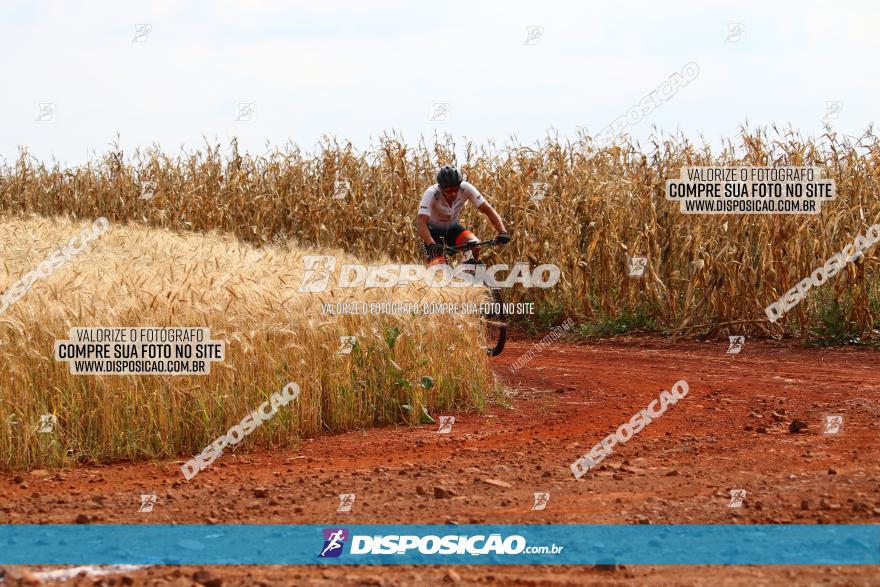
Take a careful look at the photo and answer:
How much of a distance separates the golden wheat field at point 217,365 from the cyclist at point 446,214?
5.34 feet

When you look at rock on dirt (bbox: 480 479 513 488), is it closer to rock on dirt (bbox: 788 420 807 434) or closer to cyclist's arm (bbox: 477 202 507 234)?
rock on dirt (bbox: 788 420 807 434)

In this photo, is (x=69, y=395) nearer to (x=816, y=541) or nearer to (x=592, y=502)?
(x=592, y=502)

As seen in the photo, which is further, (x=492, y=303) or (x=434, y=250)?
(x=492, y=303)

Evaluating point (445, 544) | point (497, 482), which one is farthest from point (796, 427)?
point (445, 544)

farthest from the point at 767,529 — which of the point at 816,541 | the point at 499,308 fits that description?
the point at 499,308

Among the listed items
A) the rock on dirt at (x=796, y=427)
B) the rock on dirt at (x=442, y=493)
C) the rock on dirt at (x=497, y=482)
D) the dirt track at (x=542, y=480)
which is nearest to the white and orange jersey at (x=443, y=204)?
the dirt track at (x=542, y=480)

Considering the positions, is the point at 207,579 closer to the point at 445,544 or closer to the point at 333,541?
the point at 333,541

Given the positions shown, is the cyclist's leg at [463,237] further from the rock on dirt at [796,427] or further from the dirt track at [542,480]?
the rock on dirt at [796,427]

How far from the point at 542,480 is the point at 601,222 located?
29.8 ft

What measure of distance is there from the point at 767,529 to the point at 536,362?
7151mm

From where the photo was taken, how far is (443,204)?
11688 mm

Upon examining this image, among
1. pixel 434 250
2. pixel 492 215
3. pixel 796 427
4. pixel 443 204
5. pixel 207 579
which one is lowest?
pixel 796 427

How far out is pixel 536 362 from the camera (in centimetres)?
1245

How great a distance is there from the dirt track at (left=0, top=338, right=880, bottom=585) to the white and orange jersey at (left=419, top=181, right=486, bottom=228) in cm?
249
